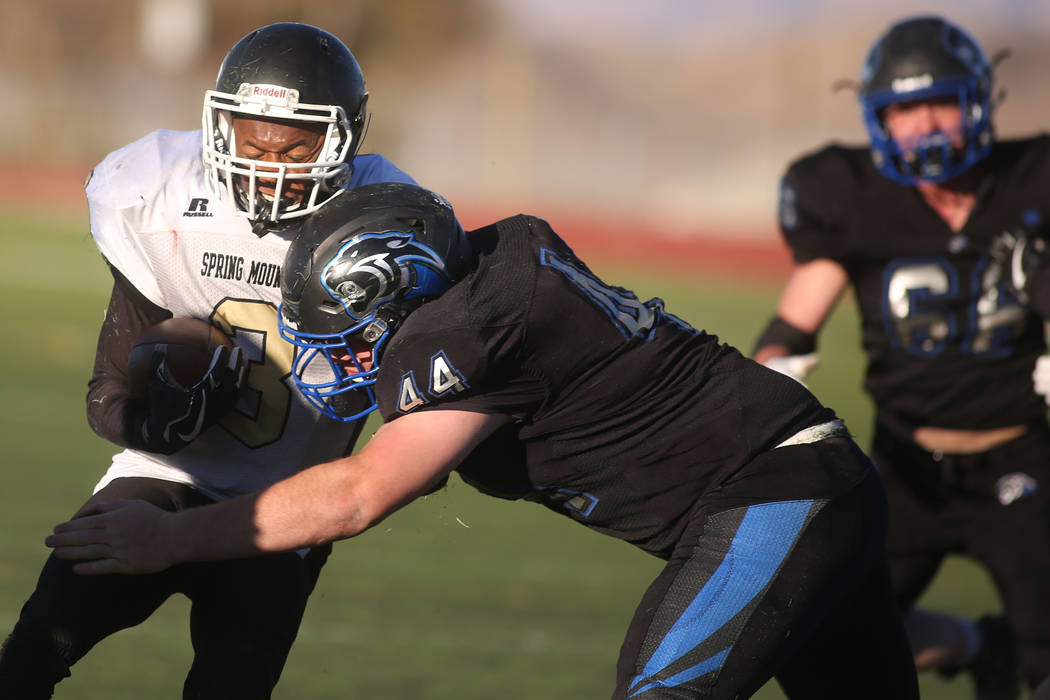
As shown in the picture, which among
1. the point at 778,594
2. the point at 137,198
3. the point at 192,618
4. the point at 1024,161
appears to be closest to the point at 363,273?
the point at 137,198

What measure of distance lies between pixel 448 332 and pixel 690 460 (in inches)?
22.3

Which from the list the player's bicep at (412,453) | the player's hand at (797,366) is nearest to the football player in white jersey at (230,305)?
the player's bicep at (412,453)

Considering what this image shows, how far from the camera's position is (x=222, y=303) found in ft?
9.30

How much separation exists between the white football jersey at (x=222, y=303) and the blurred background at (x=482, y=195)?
112cm

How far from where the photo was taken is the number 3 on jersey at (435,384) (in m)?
2.34

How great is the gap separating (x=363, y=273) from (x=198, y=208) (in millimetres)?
602

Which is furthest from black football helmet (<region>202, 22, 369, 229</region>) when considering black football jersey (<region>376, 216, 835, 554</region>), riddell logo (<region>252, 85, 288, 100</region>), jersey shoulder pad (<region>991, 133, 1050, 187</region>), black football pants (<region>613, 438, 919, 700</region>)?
jersey shoulder pad (<region>991, 133, 1050, 187</region>)

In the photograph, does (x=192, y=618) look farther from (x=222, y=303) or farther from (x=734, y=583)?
(x=734, y=583)

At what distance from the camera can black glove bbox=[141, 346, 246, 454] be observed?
2621mm

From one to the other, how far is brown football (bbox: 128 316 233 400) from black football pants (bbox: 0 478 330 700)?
0.79 feet

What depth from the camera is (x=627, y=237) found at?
1900cm

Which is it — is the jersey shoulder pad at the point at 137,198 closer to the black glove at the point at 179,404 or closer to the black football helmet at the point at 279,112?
the black football helmet at the point at 279,112

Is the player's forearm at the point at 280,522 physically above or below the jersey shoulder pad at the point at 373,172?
below

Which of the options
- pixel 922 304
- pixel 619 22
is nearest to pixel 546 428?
pixel 922 304
